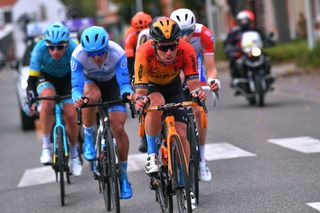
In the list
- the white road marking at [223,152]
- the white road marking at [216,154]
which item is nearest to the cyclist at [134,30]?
the white road marking at [216,154]

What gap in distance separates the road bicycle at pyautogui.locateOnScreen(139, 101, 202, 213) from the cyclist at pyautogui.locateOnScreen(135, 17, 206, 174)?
0.10m

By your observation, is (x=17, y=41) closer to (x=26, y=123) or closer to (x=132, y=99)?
(x=26, y=123)

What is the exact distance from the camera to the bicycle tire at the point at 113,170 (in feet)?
29.3

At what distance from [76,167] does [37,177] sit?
1.66m

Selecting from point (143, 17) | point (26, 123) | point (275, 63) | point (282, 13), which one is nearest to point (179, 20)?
point (143, 17)

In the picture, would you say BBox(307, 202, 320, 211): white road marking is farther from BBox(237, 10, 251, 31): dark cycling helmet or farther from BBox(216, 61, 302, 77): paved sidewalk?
BBox(216, 61, 302, 77): paved sidewalk

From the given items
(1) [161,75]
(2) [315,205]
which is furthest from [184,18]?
(2) [315,205]

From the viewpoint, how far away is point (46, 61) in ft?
37.3

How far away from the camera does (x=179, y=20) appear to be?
10312 mm

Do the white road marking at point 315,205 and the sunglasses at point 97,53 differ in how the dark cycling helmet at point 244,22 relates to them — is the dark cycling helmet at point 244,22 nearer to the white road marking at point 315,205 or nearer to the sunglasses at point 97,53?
the sunglasses at point 97,53

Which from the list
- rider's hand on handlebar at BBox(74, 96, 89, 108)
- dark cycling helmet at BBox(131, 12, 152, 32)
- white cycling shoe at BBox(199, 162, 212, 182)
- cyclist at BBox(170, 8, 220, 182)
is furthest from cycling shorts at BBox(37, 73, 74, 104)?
dark cycling helmet at BBox(131, 12, 152, 32)

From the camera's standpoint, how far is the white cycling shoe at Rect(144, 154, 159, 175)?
867 cm

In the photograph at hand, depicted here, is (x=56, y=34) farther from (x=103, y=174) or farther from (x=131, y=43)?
(x=131, y=43)

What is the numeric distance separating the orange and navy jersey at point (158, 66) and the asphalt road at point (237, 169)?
1268 mm
